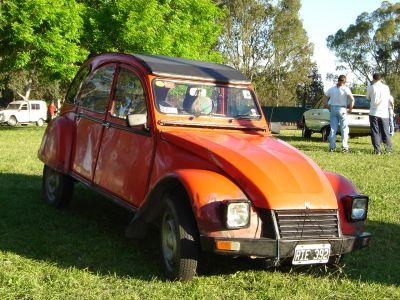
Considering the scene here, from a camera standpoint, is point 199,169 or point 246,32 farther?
point 246,32

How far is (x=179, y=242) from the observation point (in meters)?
4.12

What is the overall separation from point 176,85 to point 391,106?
10560mm

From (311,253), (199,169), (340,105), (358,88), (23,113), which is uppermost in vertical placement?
(358,88)

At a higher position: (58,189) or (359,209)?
(359,209)

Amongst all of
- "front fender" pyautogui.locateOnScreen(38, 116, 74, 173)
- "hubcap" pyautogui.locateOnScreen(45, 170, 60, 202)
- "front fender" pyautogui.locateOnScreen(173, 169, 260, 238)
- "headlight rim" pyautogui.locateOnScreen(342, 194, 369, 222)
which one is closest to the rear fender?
"front fender" pyautogui.locateOnScreen(173, 169, 260, 238)

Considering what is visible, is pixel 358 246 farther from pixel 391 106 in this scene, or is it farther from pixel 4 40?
pixel 4 40

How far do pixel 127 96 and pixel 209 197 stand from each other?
7.13 ft

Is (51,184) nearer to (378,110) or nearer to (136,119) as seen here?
(136,119)

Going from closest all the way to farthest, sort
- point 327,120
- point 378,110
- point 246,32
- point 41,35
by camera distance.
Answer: point 378,110 < point 327,120 < point 41,35 < point 246,32

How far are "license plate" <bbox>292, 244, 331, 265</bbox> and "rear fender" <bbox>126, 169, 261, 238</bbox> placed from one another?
35 cm

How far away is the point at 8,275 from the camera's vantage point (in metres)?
4.26

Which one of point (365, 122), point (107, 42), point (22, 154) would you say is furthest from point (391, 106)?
point (107, 42)

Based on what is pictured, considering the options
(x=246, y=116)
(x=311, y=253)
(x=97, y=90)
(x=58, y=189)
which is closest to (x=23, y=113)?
(x=58, y=189)

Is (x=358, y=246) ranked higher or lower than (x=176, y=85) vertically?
lower
